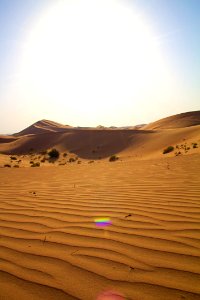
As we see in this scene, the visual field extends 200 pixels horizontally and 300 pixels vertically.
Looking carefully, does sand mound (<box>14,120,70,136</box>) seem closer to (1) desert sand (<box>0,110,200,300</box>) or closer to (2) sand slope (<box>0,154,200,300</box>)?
(1) desert sand (<box>0,110,200,300</box>)

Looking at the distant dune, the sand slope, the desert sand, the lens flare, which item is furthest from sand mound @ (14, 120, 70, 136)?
the lens flare

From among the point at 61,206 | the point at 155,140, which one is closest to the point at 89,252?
the point at 61,206

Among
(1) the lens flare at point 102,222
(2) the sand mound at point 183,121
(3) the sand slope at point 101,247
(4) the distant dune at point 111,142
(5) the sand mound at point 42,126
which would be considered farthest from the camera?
→ (5) the sand mound at point 42,126

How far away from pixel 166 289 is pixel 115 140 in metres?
30.2

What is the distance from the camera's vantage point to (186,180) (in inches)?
229

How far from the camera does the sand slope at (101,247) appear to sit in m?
1.99

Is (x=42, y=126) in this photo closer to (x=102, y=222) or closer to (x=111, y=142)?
(x=111, y=142)

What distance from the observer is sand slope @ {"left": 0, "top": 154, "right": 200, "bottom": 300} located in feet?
6.54

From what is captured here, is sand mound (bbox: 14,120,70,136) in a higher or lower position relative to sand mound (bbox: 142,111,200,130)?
higher

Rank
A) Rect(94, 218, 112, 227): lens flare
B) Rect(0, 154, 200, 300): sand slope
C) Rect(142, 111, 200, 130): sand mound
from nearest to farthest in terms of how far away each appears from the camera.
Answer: Rect(0, 154, 200, 300): sand slope
Rect(94, 218, 112, 227): lens flare
Rect(142, 111, 200, 130): sand mound

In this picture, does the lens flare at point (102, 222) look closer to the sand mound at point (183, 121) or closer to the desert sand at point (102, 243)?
the desert sand at point (102, 243)

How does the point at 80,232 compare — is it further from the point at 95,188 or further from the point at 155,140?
the point at 155,140

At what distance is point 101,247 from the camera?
262cm

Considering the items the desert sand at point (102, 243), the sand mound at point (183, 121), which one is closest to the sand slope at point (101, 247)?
the desert sand at point (102, 243)
